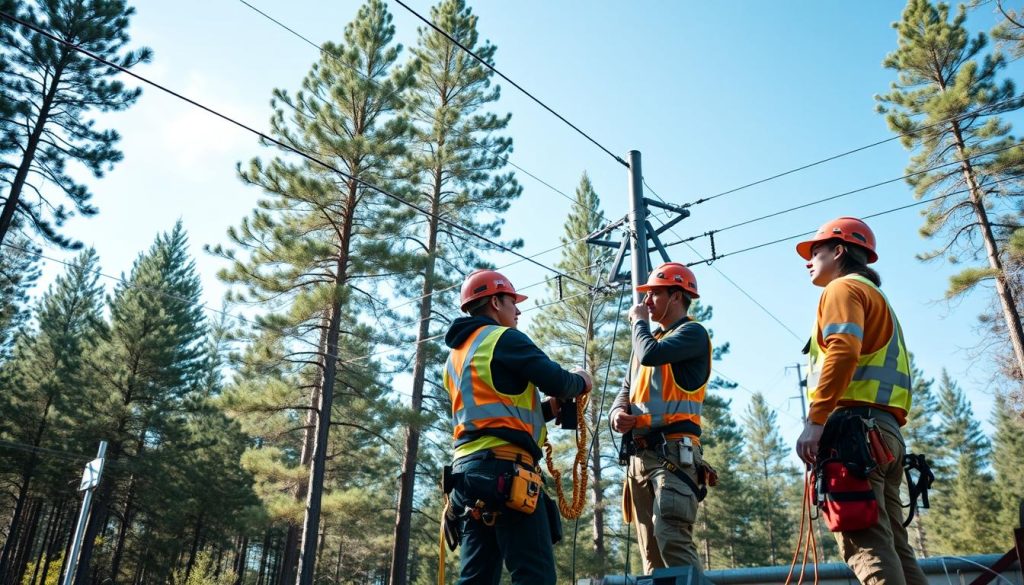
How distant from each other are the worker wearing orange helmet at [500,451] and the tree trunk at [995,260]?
59.1 feet

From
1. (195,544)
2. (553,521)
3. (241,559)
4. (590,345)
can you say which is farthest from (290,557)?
(241,559)

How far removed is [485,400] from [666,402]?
1.42m

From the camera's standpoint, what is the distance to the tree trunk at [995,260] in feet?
58.3

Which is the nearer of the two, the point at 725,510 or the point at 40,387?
the point at 40,387

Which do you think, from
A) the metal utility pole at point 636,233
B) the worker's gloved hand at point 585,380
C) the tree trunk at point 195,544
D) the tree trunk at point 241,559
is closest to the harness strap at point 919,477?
the worker's gloved hand at point 585,380

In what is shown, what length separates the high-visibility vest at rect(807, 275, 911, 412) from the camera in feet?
10.6

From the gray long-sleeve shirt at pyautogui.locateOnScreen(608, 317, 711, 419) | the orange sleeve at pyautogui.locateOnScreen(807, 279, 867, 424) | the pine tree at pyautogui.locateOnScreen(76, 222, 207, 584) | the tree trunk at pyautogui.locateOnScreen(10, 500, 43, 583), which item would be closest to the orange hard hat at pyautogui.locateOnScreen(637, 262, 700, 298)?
the gray long-sleeve shirt at pyautogui.locateOnScreen(608, 317, 711, 419)

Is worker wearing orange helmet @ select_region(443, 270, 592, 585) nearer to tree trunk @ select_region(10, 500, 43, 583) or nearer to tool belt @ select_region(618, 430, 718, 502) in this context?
tool belt @ select_region(618, 430, 718, 502)

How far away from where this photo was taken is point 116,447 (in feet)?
93.5

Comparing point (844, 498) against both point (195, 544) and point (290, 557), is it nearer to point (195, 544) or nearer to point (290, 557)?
point (290, 557)

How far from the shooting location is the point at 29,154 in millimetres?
16938

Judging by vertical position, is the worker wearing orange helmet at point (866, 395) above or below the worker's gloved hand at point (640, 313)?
below

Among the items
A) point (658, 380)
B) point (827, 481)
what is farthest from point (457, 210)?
point (827, 481)

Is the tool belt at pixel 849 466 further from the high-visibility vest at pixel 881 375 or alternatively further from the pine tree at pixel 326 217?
the pine tree at pixel 326 217
